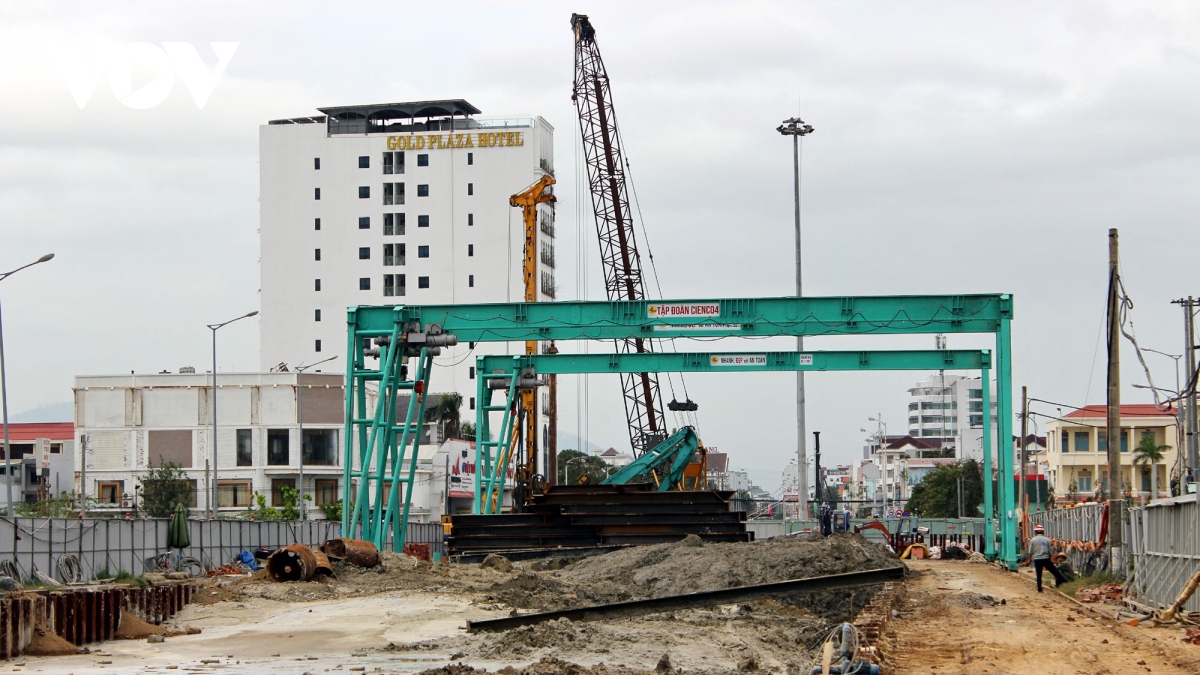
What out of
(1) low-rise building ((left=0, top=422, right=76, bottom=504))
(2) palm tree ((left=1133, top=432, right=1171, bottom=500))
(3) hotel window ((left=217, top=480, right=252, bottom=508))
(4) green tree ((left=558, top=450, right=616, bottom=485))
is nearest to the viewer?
(1) low-rise building ((left=0, top=422, right=76, bottom=504))

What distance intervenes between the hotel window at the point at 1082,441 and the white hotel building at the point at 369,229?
4351cm

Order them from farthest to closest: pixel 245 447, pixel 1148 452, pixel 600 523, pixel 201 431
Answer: pixel 1148 452
pixel 245 447
pixel 201 431
pixel 600 523

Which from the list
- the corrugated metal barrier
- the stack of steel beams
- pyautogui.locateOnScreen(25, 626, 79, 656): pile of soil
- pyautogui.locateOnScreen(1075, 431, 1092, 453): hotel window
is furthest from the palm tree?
pyautogui.locateOnScreen(25, 626, 79, 656): pile of soil

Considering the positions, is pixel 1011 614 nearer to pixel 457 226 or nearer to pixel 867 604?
pixel 867 604

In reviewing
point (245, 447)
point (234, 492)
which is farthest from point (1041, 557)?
point (234, 492)

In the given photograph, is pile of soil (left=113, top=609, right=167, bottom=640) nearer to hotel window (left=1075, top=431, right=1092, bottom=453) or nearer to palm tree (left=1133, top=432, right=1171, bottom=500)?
palm tree (left=1133, top=432, right=1171, bottom=500)

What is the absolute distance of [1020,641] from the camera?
17047 millimetres

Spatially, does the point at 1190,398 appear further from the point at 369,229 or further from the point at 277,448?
the point at 369,229

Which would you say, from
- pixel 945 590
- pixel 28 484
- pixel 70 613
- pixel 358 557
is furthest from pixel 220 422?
pixel 70 613

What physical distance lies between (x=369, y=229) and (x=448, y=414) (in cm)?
1836

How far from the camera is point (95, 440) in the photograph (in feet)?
253

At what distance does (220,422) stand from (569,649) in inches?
2567

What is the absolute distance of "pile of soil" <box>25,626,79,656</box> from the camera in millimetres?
15337

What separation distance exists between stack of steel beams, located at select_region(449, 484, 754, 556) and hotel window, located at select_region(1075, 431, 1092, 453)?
2574 inches
